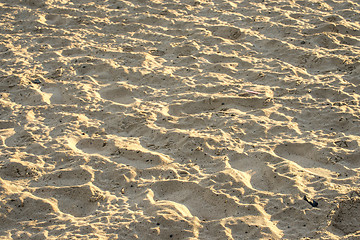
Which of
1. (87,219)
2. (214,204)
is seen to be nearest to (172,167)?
(214,204)

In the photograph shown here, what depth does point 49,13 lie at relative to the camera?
5.34 m

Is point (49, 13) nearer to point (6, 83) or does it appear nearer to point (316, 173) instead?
point (6, 83)

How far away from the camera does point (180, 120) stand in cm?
360

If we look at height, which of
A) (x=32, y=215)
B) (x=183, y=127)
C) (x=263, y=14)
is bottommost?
(x=32, y=215)

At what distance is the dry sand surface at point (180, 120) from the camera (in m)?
2.71

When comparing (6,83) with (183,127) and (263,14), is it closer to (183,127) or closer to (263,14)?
(183,127)

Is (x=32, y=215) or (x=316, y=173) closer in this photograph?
(x=32, y=215)

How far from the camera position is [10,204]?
109 inches

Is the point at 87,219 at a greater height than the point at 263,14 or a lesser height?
lesser

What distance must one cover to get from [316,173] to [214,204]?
0.75 meters

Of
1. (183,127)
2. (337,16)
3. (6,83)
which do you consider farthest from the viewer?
(337,16)

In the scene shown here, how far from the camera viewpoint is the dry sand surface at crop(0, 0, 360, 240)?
8.90 feet

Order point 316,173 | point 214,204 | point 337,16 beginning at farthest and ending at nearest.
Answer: point 337,16 < point 316,173 < point 214,204

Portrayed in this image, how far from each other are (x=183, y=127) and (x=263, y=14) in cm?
236
